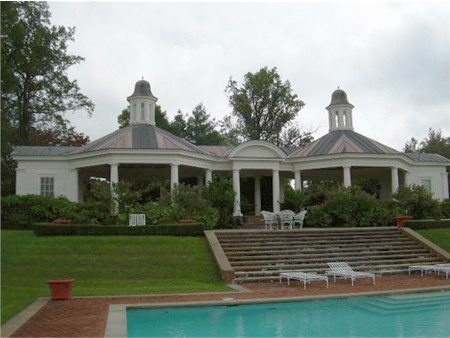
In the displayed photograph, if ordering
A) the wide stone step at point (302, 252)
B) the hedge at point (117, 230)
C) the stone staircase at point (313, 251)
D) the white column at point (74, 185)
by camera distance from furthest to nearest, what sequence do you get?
1. the white column at point (74, 185)
2. the hedge at point (117, 230)
3. the wide stone step at point (302, 252)
4. the stone staircase at point (313, 251)

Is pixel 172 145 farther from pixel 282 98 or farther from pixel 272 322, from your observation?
pixel 282 98

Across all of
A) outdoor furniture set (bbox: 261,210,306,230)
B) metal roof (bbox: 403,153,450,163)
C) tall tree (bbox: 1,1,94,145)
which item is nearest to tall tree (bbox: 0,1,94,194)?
tall tree (bbox: 1,1,94,145)

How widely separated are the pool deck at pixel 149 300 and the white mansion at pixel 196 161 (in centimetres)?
1174

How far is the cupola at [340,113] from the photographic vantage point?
35.3m

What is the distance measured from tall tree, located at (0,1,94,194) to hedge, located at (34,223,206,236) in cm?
1804

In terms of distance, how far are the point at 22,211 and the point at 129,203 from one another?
6149mm

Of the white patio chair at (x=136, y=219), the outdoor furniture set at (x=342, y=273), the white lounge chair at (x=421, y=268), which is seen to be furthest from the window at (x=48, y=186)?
the white lounge chair at (x=421, y=268)

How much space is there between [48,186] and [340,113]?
20701mm

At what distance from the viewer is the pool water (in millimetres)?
10930

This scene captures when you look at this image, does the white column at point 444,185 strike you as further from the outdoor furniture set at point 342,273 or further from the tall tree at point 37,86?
the tall tree at point 37,86

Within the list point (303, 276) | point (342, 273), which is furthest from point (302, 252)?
point (303, 276)

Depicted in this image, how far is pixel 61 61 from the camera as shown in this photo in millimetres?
41656

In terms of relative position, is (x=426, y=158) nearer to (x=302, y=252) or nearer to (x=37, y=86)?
(x=302, y=252)

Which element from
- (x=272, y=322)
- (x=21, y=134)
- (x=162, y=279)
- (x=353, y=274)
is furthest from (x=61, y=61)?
(x=272, y=322)
